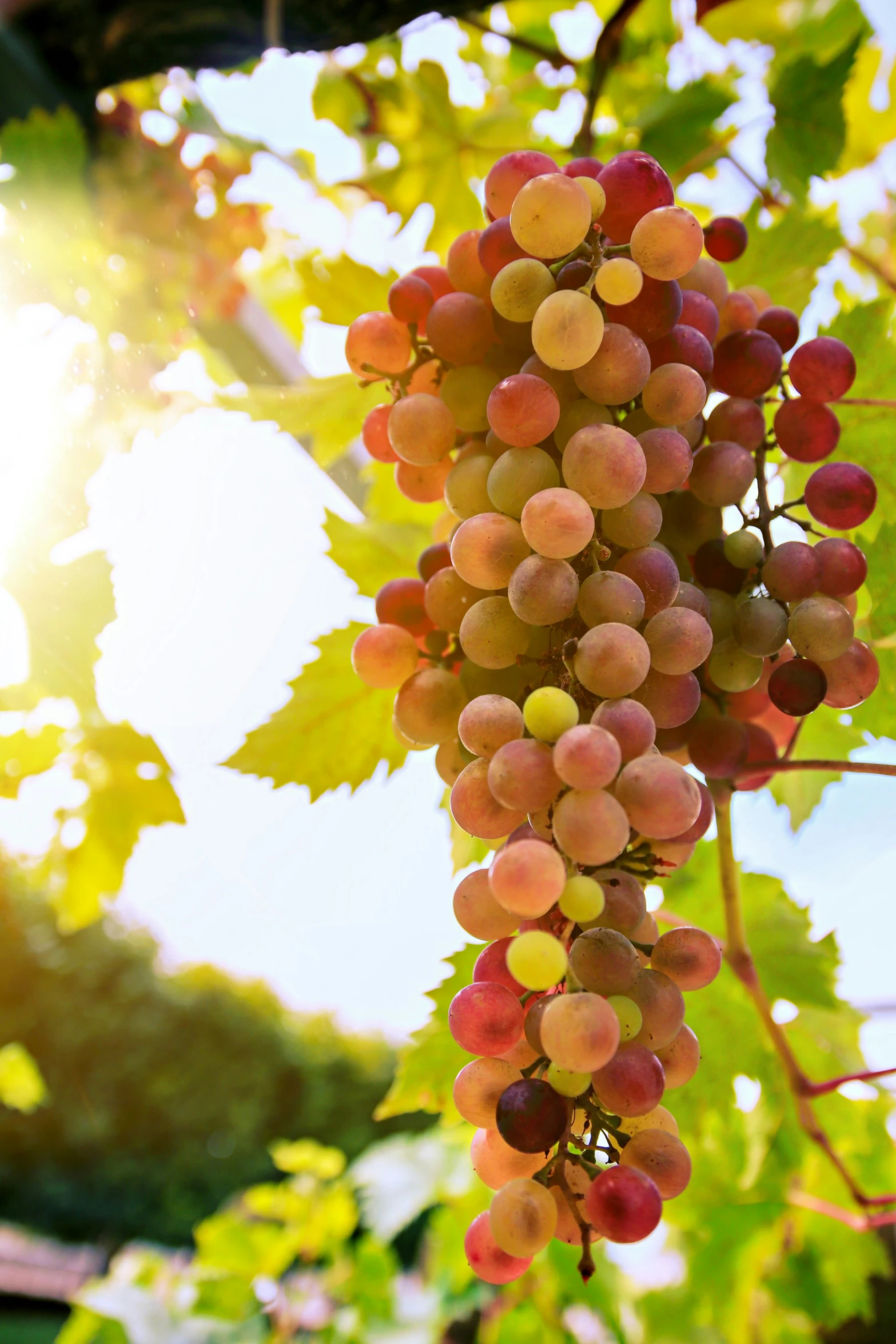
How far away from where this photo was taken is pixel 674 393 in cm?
31

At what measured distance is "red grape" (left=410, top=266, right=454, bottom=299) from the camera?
1.27 ft

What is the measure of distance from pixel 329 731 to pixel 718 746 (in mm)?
211

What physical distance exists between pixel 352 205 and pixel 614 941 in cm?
105

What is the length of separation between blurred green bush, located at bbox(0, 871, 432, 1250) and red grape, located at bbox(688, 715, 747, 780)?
18.6ft

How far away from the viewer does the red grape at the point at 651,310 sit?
0.31m

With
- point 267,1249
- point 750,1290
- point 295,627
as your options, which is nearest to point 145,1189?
point 267,1249

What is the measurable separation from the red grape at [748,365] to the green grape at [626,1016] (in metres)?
0.26

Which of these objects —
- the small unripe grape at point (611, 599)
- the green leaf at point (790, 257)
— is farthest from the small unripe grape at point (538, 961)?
the green leaf at point (790, 257)

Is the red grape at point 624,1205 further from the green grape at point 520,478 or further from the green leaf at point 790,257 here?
the green leaf at point 790,257

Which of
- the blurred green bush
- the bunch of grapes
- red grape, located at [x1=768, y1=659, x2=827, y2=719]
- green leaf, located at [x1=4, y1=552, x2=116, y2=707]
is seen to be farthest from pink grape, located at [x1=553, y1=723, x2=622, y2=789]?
the blurred green bush

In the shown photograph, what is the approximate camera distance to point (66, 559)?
1.76ft

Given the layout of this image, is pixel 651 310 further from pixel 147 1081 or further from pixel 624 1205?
pixel 147 1081

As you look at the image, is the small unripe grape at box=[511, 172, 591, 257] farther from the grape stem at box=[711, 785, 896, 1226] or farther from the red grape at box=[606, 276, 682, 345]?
the grape stem at box=[711, 785, 896, 1226]

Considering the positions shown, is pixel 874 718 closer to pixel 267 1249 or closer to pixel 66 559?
pixel 66 559
